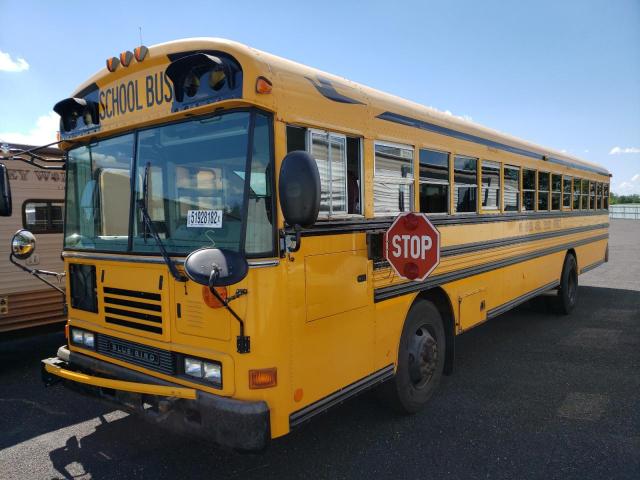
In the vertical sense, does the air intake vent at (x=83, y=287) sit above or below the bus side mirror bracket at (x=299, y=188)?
below

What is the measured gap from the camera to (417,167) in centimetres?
397

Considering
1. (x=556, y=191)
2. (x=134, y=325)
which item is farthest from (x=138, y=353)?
(x=556, y=191)

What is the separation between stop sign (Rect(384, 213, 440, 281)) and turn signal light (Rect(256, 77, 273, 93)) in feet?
4.54

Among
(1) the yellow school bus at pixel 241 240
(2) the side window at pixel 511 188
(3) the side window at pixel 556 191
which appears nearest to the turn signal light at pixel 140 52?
(1) the yellow school bus at pixel 241 240

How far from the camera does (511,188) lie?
Answer: 5.71 meters

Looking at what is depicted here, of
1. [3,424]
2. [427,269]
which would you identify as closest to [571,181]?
[427,269]

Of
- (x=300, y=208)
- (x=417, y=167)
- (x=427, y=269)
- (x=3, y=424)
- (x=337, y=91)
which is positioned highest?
(x=337, y=91)

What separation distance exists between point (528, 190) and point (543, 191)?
27.0 inches

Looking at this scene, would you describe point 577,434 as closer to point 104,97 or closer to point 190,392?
point 190,392

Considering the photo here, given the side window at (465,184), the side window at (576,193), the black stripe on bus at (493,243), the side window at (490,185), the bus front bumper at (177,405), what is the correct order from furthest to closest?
the side window at (576,193)
the side window at (490,185)
the side window at (465,184)
the black stripe on bus at (493,243)
the bus front bumper at (177,405)

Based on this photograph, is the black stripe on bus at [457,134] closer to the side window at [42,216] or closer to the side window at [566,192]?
the side window at [566,192]

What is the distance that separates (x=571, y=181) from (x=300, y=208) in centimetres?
712

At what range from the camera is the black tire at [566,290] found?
7629 mm

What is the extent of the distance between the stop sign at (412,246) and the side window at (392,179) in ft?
0.64
